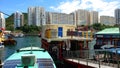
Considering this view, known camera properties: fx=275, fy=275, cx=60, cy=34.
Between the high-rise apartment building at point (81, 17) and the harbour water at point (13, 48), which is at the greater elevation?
the high-rise apartment building at point (81, 17)

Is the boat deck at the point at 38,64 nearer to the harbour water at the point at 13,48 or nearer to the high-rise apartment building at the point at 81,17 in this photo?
the harbour water at the point at 13,48

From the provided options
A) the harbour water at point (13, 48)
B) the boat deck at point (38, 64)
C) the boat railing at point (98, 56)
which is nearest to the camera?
the boat deck at point (38, 64)

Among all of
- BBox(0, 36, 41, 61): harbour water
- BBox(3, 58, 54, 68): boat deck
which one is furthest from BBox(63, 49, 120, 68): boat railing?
BBox(3, 58, 54, 68): boat deck

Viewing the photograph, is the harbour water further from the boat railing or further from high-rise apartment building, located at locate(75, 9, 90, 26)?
high-rise apartment building, located at locate(75, 9, 90, 26)

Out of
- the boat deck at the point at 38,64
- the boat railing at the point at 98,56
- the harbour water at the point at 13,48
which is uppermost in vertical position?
the boat deck at the point at 38,64

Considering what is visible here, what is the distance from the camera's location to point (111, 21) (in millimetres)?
164250

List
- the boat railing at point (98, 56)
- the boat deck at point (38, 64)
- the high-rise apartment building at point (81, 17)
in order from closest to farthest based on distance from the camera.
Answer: the boat deck at point (38, 64) < the boat railing at point (98, 56) < the high-rise apartment building at point (81, 17)

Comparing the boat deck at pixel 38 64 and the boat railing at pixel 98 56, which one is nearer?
the boat deck at pixel 38 64

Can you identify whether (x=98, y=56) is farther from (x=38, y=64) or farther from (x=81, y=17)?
(x=81, y=17)

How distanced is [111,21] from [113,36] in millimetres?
123328

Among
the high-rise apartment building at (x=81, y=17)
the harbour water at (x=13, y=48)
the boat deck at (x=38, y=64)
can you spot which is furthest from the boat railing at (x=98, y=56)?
the high-rise apartment building at (x=81, y=17)

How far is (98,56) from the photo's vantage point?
27219 millimetres

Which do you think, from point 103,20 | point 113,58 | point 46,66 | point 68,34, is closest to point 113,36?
point 68,34

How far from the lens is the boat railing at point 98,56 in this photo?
959 inches
